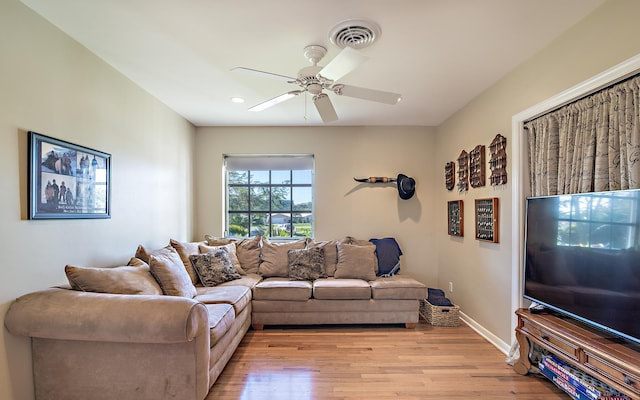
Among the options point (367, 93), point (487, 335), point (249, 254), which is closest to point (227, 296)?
point (249, 254)

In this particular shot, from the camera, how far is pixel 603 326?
1821mm

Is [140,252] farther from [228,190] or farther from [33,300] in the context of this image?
[228,190]

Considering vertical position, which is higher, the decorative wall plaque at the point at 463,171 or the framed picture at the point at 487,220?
the decorative wall plaque at the point at 463,171

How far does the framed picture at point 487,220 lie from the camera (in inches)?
119

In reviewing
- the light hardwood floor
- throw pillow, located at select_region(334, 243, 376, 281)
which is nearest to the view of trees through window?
throw pillow, located at select_region(334, 243, 376, 281)

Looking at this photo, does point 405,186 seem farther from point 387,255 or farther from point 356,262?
point 356,262

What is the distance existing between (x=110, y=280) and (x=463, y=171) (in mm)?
3674

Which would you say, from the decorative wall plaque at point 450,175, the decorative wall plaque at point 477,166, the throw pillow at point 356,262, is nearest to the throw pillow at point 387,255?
the throw pillow at point 356,262

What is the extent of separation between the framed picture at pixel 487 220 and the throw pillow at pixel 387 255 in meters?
1.16

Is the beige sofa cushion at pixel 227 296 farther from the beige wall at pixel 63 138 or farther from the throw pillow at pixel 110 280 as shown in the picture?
the beige wall at pixel 63 138

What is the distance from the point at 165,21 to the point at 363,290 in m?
3.03

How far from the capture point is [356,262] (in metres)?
3.90

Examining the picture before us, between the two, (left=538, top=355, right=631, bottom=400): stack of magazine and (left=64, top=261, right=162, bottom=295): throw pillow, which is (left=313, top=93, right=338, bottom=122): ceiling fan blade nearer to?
(left=64, top=261, right=162, bottom=295): throw pillow

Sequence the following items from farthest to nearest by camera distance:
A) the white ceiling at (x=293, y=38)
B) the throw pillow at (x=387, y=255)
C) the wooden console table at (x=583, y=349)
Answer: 1. the throw pillow at (x=387, y=255)
2. the white ceiling at (x=293, y=38)
3. the wooden console table at (x=583, y=349)
